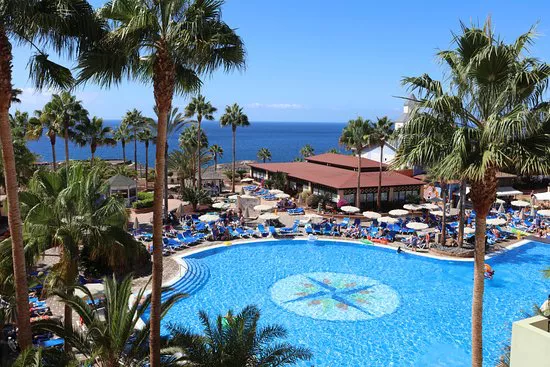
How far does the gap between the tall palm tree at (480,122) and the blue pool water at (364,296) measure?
6.70 m

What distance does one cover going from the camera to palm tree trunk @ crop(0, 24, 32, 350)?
7.84m

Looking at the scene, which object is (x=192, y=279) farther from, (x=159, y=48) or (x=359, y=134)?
(x=359, y=134)

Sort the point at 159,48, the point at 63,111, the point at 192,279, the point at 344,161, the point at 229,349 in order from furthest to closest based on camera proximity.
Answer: the point at 344,161, the point at 63,111, the point at 192,279, the point at 229,349, the point at 159,48

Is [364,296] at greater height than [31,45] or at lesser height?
lesser

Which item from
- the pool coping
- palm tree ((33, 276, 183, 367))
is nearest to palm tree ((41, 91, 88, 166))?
the pool coping

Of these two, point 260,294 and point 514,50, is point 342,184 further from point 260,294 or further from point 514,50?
point 514,50

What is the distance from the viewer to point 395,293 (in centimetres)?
2059

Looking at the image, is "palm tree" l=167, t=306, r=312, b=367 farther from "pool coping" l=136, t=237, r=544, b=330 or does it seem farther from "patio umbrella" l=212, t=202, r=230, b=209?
"patio umbrella" l=212, t=202, r=230, b=209

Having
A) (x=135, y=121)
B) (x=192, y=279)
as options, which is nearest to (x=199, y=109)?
(x=135, y=121)

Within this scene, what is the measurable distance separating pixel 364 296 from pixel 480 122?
12.8m

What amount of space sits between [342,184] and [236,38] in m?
29.6

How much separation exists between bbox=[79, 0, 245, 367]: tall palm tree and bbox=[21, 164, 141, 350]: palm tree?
2.67m

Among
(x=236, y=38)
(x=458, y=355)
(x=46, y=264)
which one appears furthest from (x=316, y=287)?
(x=236, y=38)

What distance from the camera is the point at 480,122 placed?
9148 millimetres
